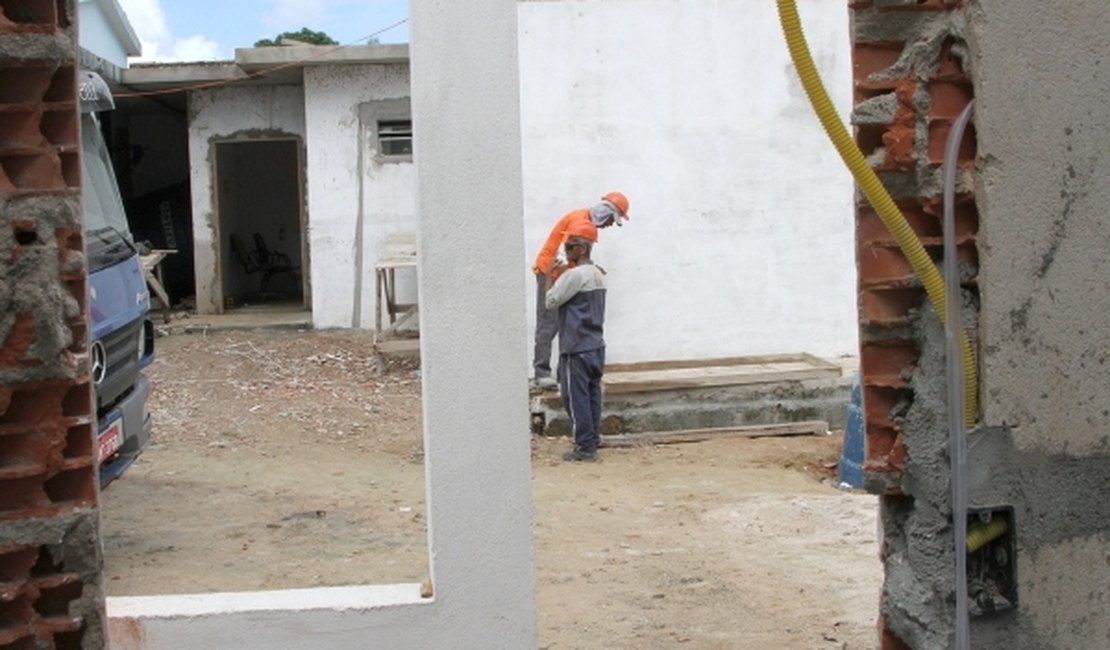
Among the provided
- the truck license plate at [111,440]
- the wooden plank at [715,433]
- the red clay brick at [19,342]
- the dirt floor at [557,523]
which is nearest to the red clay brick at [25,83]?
the red clay brick at [19,342]

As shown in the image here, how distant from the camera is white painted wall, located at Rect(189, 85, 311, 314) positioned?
18219 millimetres

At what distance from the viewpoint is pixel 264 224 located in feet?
76.0

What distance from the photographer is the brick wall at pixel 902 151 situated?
10.6 feet

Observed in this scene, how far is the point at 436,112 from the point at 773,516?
4602mm

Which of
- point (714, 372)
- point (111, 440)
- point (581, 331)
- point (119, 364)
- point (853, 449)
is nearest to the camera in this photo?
point (111, 440)

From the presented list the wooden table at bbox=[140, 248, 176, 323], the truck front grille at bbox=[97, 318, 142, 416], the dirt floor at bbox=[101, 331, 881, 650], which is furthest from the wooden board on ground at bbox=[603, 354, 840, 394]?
the wooden table at bbox=[140, 248, 176, 323]

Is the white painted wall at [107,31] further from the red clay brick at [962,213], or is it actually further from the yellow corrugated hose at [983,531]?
the yellow corrugated hose at [983,531]

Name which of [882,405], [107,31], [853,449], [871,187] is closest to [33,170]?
[871,187]

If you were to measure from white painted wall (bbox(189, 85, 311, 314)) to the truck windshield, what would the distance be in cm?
1041

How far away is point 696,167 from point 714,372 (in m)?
2.04

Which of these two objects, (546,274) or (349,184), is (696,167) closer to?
(546,274)

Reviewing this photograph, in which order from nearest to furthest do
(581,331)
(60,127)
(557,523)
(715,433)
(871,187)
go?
(871,187)
(60,127)
(557,523)
(581,331)
(715,433)

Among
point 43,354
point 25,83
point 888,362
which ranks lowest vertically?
point 888,362

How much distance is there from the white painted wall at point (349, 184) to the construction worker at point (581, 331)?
7.09m
